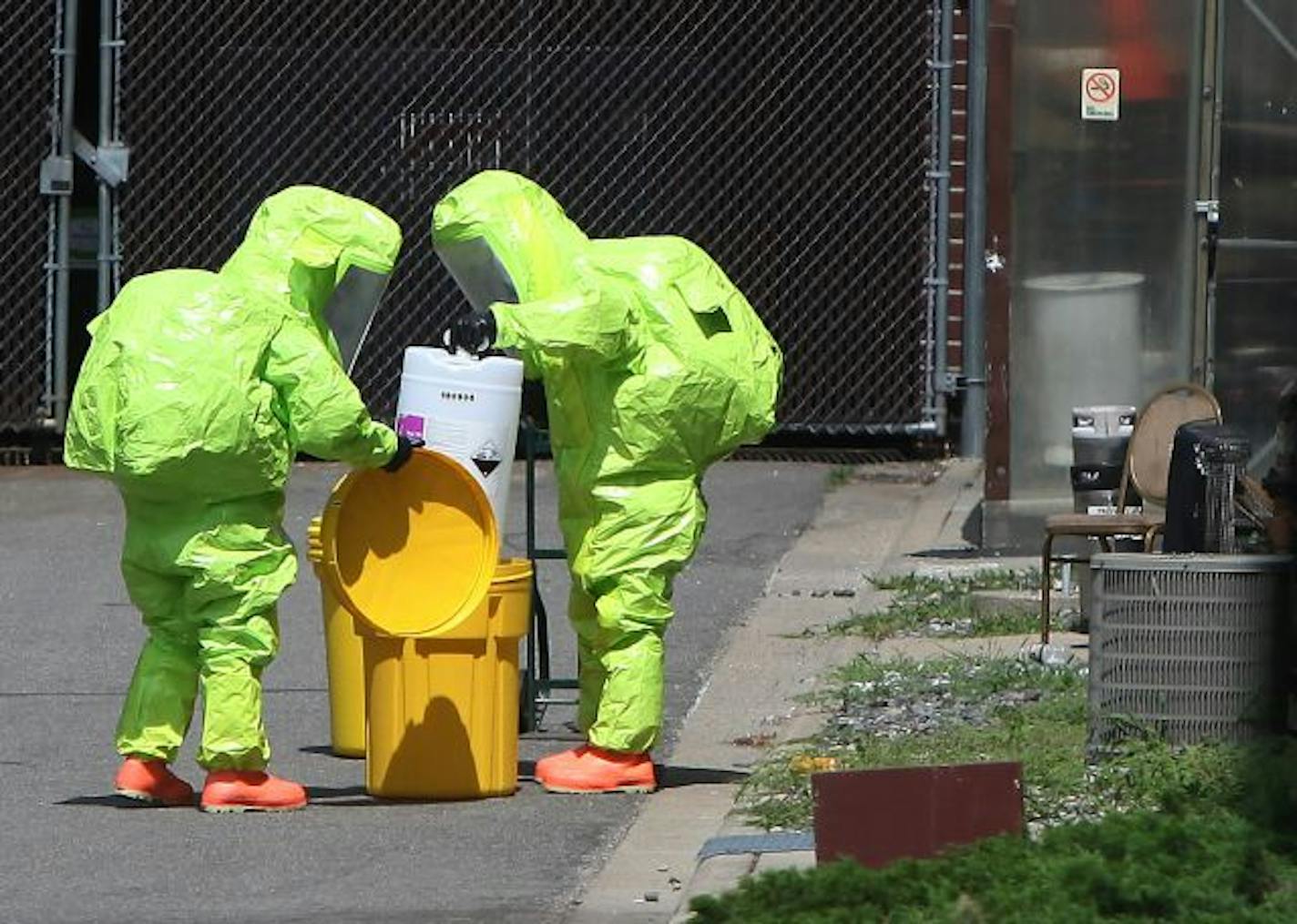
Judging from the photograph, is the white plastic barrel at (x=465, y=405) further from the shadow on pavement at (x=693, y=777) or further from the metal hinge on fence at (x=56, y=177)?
the metal hinge on fence at (x=56, y=177)

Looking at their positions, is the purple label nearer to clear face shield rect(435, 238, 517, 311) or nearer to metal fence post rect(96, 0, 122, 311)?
clear face shield rect(435, 238, 517, 311)

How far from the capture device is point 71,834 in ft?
23.6

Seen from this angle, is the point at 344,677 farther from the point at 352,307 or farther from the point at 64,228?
the point at 64,228

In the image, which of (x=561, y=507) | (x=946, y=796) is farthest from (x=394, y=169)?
(x=946, y=796)

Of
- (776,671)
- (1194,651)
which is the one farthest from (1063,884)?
(776,671)

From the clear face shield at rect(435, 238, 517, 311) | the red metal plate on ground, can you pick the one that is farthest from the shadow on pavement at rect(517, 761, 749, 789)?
the red metal plate on ground

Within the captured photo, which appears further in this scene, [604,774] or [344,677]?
[344,677]

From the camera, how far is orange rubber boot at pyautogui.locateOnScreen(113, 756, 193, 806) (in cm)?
748

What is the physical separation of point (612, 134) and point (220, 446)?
7971 millimetres

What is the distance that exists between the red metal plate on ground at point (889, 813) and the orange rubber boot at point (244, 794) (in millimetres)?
2256

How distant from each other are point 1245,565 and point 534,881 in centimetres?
205

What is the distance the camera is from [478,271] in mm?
7898

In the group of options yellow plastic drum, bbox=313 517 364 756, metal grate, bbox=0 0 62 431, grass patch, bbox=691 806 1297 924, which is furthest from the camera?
metal grate, bbox=0 0 62 431

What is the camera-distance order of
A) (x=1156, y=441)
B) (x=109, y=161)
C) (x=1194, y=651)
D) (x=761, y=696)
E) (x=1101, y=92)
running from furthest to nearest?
(x=109, y=161)
(x=1101, y=92)
(x=1156, y=441)
(x=761, y=696)
(x=1194, y=651)
